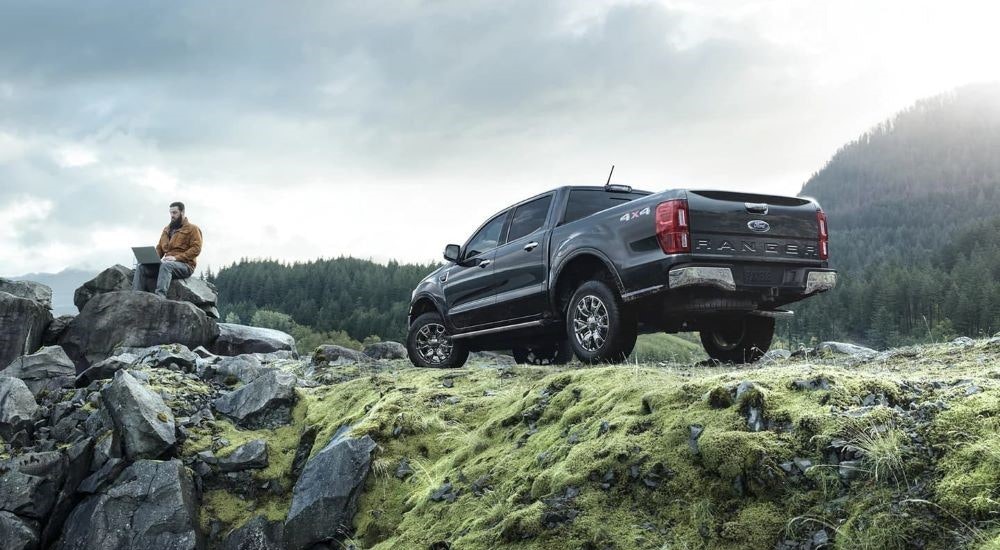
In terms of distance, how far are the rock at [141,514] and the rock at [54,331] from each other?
10238mm

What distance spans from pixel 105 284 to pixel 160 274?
2437 mm

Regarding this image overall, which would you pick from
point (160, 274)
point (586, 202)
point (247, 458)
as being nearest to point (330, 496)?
point (247, 458)

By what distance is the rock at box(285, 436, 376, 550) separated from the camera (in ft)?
19.5

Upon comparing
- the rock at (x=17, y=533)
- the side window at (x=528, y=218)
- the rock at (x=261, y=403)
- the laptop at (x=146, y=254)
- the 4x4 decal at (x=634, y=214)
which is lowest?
the rock at (x=17, y=533)

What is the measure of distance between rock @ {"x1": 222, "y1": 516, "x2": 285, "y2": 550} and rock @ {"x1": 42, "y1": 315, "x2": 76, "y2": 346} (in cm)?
1209

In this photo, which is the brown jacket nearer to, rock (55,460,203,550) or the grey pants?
the grey pants

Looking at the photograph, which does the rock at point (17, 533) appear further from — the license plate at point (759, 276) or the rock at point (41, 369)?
the license plate at point (759, 276)

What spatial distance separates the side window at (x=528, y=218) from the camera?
9.16 metres

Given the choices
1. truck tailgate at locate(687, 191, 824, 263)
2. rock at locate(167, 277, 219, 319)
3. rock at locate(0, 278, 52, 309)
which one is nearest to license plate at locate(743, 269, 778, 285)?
truck tailgate at locate(687, 191, 824, 263)

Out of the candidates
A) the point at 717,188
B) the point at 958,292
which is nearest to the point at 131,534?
the point at 717,188

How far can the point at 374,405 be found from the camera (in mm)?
7406

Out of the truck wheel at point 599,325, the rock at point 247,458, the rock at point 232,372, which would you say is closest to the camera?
the truck wheel at point 599,325

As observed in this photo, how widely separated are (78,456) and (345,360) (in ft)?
16.4

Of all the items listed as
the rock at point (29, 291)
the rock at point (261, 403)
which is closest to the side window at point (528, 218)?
the rock at point (261, 403)
